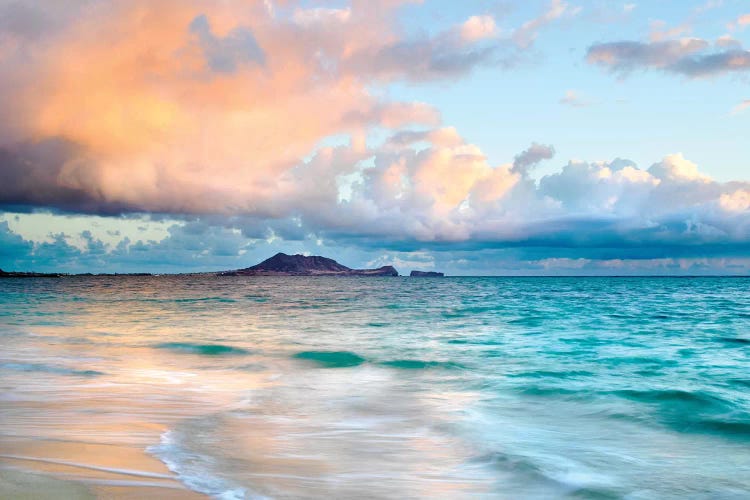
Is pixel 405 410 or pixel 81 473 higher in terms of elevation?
pixel 81 473

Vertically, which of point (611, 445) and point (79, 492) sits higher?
point (79, 492)

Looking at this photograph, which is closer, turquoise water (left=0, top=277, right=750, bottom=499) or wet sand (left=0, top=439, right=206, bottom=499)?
wet sand (left=0, top=439, right=206, bottom=499)

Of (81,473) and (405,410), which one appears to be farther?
(405,410)

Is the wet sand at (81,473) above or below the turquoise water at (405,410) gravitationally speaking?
above

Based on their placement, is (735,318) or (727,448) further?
(735,318)

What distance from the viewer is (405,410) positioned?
10.7m

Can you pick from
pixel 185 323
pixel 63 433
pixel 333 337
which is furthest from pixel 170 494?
pixel 185 323

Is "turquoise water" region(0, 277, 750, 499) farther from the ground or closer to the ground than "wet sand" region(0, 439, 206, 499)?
closer to the ground

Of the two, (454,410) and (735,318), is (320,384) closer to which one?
(454,410)

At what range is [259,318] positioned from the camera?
33.7 meters

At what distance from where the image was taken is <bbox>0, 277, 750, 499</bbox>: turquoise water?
671cm

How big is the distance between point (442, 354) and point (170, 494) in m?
13.9

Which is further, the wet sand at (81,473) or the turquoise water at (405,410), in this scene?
the turquoise water at (405,410)

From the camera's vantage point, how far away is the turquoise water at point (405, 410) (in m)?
6.71
